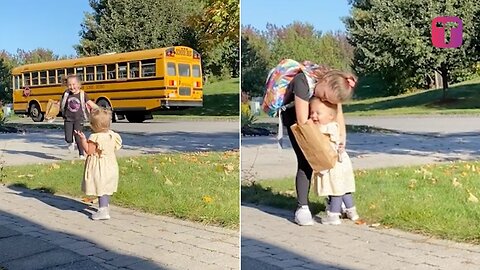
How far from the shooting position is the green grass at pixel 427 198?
2299mm

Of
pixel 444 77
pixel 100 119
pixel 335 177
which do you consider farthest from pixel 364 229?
pixel 100 119

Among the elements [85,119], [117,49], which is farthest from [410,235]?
[85,119]

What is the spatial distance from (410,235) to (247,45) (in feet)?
3.16

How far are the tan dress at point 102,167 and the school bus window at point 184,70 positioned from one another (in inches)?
27.0

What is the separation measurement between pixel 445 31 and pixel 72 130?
1933 millimetres

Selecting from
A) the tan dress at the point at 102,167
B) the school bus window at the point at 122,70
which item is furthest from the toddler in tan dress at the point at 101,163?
the school bus window at the point at 122,70

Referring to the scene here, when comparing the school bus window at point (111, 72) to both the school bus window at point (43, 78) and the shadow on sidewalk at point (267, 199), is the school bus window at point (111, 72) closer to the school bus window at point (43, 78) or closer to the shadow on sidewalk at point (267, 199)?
the school bus window at point (43, 78)

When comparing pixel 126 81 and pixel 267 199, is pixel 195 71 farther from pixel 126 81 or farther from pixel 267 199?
pixel 267 199

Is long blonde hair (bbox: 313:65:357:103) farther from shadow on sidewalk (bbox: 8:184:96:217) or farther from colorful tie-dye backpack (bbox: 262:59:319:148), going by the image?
shadow on sidewalk (bbox: 8:184:96:217)

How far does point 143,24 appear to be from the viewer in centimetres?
266

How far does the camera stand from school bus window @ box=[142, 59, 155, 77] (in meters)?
2.66

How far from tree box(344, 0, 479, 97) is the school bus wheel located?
172 cm

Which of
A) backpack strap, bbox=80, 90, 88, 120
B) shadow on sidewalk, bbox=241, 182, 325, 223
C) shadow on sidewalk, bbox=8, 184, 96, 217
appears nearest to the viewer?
shadow on sidewalk, bbox=241, 182, 325, 223

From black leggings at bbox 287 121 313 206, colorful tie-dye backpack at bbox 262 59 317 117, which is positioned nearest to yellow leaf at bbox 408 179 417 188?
black leggings at bbox 287 121 313 206
